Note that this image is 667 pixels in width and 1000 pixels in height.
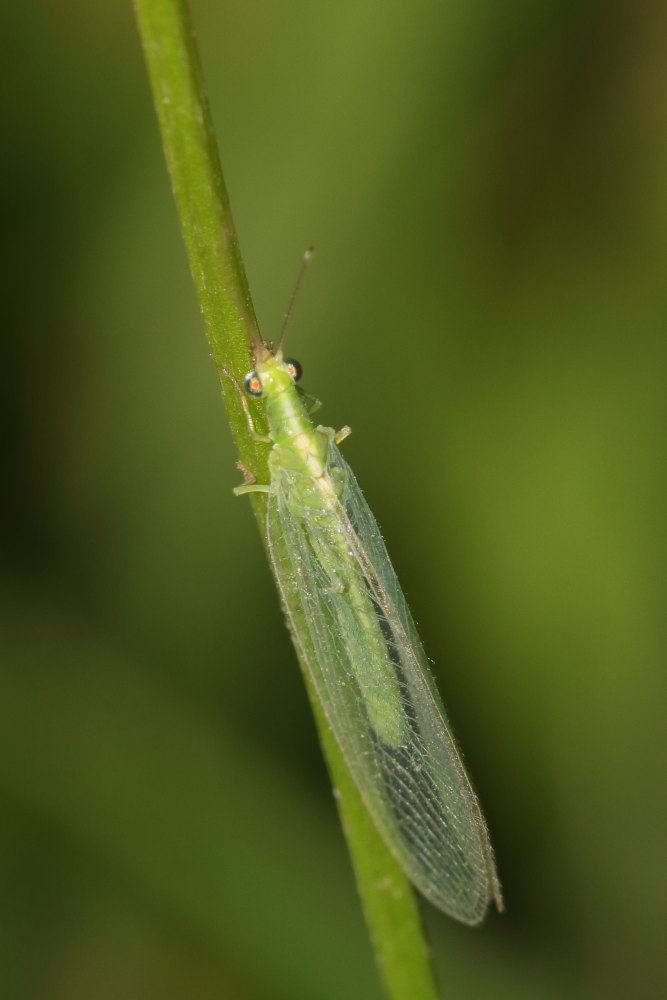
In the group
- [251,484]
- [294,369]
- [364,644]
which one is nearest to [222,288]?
[251,484]

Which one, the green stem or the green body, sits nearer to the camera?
the green stem

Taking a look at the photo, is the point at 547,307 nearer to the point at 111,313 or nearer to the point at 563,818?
the point at 111,313

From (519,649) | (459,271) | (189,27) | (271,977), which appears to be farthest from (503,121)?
(271,977)

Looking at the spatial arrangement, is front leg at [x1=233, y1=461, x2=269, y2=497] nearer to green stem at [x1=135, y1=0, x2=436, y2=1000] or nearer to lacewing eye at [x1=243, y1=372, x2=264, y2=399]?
green stem at [x1=135, y1=0, x2=436, y2=1000]

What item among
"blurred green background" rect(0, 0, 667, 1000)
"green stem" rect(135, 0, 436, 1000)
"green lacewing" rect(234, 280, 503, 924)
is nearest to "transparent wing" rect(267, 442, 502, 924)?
"green lacewing" rect(234, 280, 503, 924)

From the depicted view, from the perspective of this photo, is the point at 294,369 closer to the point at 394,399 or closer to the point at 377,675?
the point at 394,399

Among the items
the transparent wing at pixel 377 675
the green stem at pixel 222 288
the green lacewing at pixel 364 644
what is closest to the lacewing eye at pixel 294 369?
the green lacewing at pixel 364 644

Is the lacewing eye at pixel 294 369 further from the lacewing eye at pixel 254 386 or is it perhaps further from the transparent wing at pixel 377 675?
the lacewing eye at pixel 254 386
